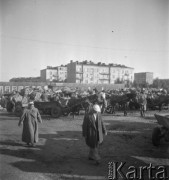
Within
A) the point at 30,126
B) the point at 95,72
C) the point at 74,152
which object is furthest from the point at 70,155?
the point at 95,72

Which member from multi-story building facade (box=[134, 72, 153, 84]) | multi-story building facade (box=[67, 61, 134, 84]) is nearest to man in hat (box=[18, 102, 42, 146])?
multi-story building facade (box=[67, 61, 134, 84])

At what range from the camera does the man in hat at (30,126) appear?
26.1 ft

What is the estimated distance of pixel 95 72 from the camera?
283 feet

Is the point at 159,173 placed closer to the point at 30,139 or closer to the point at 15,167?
the point at 15,167

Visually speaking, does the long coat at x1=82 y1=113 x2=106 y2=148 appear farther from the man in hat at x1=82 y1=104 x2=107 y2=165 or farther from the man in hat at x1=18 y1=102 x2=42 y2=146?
the man in hat at x1=18 y1=102 x2=42 y2=146

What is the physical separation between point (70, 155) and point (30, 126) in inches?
71.3

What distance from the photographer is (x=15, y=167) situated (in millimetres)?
6020

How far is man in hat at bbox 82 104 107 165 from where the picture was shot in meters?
6.31

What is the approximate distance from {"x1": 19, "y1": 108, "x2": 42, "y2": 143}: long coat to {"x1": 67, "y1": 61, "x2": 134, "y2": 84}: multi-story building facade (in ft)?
245

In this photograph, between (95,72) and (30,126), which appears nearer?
(30,126)

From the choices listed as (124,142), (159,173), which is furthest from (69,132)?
(159,173)

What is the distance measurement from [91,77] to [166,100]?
6933cm

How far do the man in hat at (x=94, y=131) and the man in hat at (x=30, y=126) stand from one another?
7.59 ft

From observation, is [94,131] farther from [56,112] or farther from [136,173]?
[56,112]
